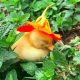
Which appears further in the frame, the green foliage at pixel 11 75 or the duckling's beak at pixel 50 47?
the duckling's beak at pixel 50 47

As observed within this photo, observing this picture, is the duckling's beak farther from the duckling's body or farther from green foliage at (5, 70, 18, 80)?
green foliage at (5, 70, 18, 80)

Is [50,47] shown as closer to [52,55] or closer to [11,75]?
[52,55]

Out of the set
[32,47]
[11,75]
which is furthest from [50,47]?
[11,75]

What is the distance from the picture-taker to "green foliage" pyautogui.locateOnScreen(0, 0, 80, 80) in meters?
1.67

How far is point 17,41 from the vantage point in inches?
73.1

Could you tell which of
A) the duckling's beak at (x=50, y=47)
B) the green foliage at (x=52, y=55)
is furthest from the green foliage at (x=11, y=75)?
the duckling's beak at (x=50, y=47)

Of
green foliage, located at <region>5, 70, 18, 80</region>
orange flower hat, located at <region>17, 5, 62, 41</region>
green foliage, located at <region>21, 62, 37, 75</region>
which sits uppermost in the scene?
orange flower hat, located at <region>17, 5, 62, 41</region>

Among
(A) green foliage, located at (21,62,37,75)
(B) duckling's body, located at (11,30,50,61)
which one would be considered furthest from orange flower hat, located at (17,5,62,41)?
(A) green foliage, located at (21,62,37,75)

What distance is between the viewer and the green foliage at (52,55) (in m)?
1.67

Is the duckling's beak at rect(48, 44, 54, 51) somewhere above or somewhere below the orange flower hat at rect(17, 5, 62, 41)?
below

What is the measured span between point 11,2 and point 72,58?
2.50 ft

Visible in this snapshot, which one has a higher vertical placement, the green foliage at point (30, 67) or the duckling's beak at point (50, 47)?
the duckling's beak at point (50, 47)

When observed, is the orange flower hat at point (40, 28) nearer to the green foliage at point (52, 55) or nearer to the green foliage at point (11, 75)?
the green foliage at point (52, 55)

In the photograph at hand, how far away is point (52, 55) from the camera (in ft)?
5.58
